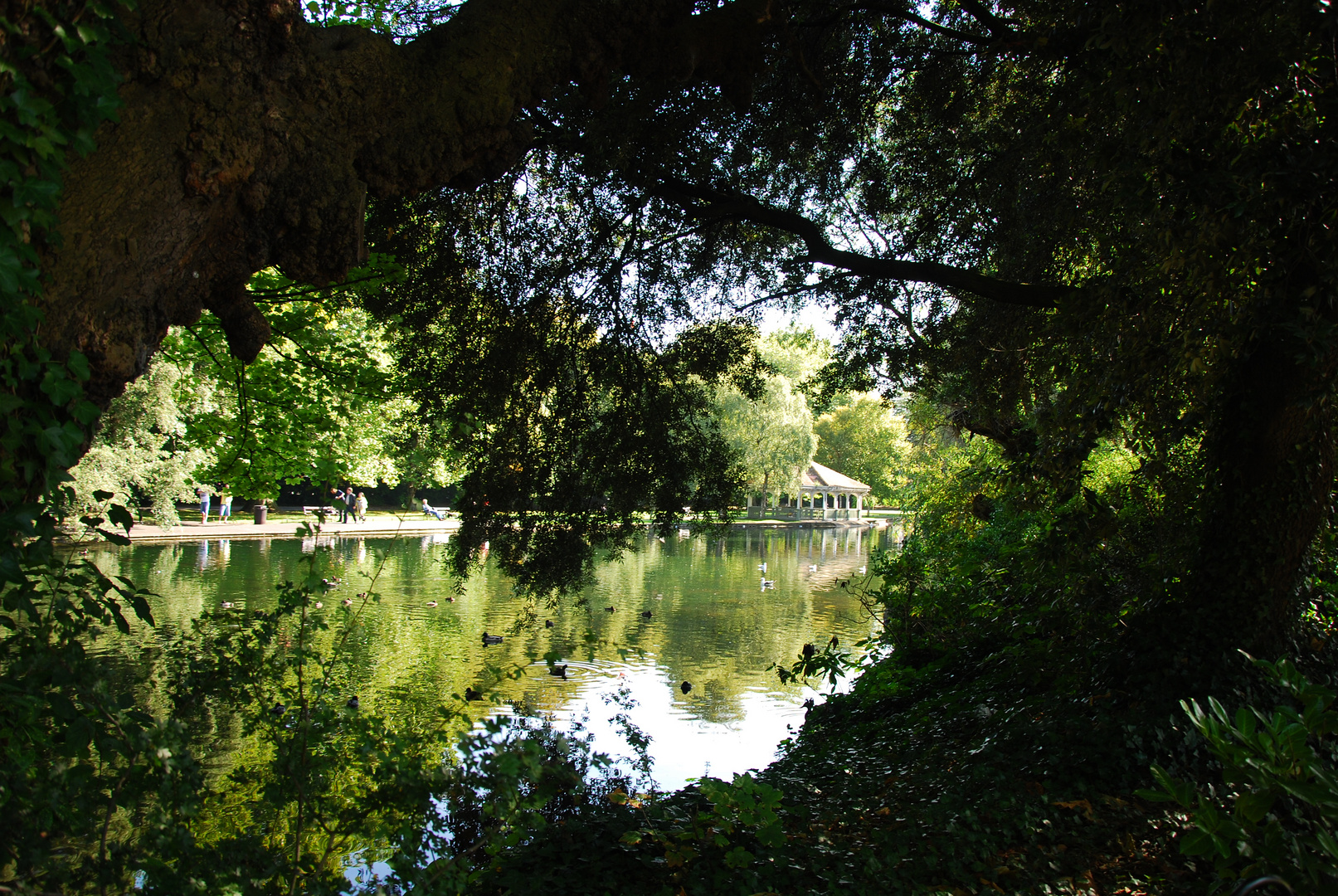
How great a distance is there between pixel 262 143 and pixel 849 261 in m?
4.26

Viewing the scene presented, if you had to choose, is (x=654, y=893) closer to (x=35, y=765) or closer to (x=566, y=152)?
(x=35, y=765)

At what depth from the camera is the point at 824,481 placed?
50594 mm

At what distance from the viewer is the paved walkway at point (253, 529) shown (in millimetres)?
21812

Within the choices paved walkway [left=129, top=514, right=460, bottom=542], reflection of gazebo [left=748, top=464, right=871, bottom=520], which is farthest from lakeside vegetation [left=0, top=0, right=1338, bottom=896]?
reflection of gazebo [left=748, top=464, right=871, bottom=520]

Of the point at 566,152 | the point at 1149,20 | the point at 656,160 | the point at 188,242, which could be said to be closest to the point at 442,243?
the point at 566,152

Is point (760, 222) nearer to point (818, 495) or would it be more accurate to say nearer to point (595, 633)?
point (595, 633)

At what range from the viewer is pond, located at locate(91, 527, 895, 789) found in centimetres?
840

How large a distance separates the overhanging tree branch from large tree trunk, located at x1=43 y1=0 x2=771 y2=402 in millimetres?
1979

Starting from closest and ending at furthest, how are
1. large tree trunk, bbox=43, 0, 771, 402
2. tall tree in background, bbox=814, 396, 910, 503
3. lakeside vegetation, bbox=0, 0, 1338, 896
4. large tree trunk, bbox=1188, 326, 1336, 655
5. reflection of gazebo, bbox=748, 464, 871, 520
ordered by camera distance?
1. lakeside vegetation, bbox=0, 0, 1338, 896
2. large tree trunk, bbox=43, 0, 771, 402
3. large tree trunk, bbox=1188, 326, 1336, 655
4. reflection of gazebo, bbox=748, 464, 871, 520
5. tall tree in background, bbox=814, 396, 910, 503

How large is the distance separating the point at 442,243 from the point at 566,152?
4.37ft

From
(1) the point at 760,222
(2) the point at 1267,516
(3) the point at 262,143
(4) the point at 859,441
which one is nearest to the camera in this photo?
(3) the point at 262,143

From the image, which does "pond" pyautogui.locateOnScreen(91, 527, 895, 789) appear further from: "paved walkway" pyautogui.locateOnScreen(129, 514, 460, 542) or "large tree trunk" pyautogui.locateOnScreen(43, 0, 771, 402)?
"large tree trunk" pyautogui.locateOnScreen(43, 0, 771, 402)

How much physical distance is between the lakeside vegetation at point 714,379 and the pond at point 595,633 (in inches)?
38.1

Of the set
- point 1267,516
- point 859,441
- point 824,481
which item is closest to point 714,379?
point 1267,516
